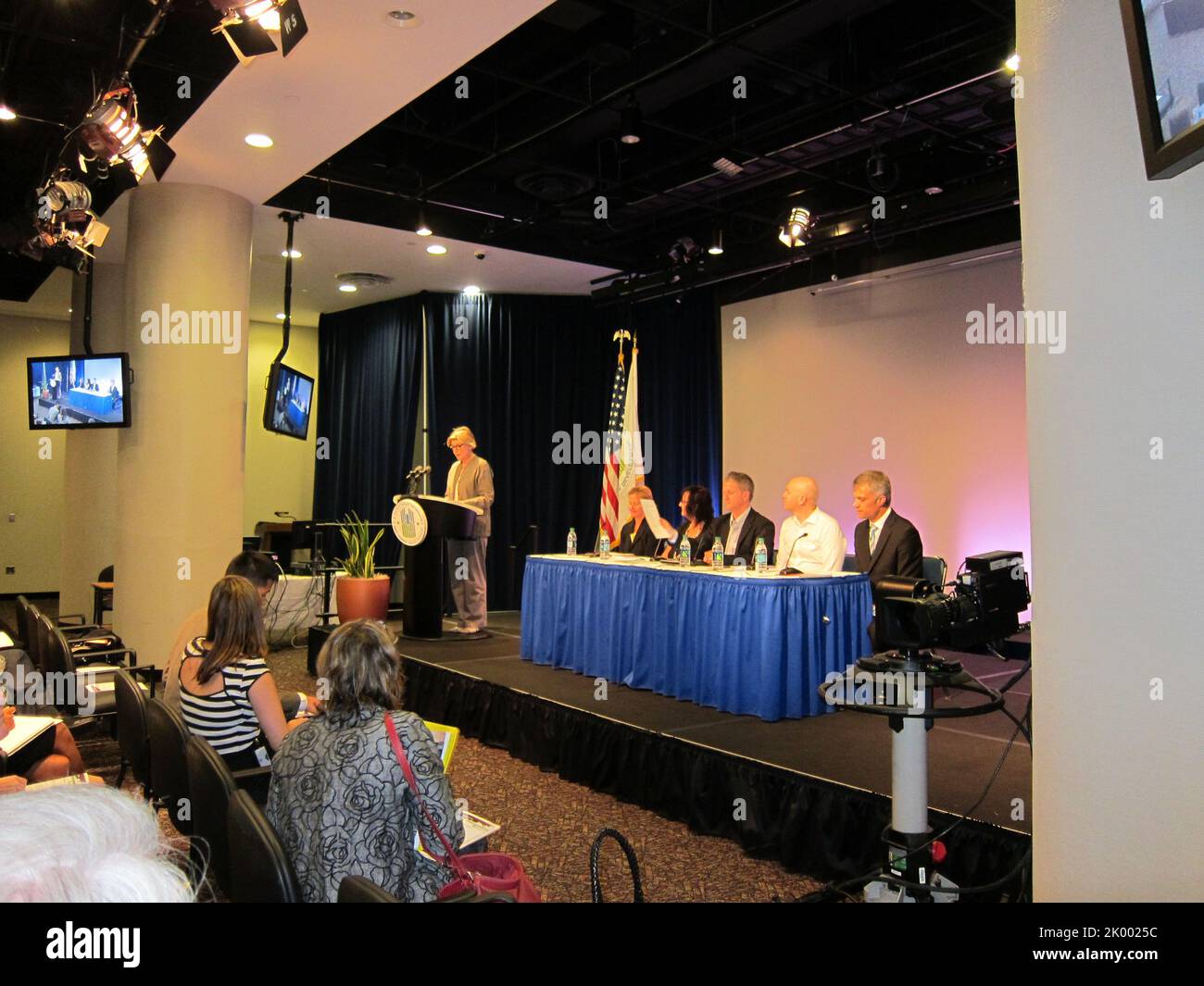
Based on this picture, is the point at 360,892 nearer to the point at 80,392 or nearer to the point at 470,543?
the point at 470,543

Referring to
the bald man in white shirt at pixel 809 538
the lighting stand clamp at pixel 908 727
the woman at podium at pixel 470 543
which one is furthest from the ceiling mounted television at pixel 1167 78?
the woman at podium at pixel 470 543

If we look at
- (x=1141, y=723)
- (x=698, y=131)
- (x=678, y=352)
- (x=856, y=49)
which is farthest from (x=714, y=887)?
(x=678, y=352)

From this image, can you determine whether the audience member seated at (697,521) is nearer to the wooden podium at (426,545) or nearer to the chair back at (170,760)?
the wooden podium at (426,545)

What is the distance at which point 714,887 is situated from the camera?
321cm

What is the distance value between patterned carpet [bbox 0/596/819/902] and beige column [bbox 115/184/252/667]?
1.27 m

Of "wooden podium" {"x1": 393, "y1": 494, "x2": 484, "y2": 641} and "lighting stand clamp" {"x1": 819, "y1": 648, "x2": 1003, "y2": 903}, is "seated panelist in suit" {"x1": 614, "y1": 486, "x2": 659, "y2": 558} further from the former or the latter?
"lighting stand clamp" {"x1": 819, "y1": 648, "x2": 1003, "y2": 903}

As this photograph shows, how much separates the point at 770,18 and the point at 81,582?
723 centimetres

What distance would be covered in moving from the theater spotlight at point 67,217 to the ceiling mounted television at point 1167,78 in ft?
16.4

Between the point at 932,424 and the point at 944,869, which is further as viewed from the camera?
the point at 932,424

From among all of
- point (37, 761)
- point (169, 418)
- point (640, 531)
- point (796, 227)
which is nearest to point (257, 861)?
point (37, 761)

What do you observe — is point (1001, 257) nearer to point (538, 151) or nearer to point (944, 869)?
point (538, 151)

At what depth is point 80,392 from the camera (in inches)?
240

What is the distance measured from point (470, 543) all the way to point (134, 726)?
12.9 ft

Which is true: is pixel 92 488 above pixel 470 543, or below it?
above
